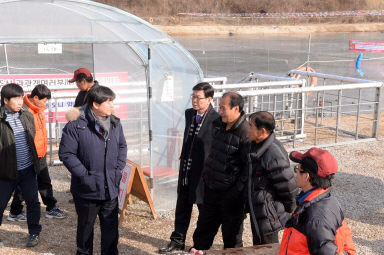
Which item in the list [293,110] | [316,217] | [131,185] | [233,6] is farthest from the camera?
[233,6]

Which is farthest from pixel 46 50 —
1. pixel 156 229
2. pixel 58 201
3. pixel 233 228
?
pixel 233 228

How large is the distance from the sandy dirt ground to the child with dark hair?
2787 centimetres

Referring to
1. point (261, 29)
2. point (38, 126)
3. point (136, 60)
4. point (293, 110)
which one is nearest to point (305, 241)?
point (38, 126)

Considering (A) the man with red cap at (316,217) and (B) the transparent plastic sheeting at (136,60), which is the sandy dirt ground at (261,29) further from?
(A) the man with red cap at (316,217)

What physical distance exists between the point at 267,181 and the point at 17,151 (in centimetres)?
262

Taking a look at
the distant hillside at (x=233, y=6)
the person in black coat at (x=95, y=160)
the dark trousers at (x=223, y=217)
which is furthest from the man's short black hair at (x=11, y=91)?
the distant hillside at (x=233, y=6)

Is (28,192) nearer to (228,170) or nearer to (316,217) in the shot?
(228,170)

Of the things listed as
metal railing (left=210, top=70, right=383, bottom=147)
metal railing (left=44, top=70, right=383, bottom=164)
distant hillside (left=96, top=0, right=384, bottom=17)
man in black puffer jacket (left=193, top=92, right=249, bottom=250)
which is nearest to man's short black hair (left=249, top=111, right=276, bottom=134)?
man in black puffer jacket (left=193, top=92, right=249, bottom=250)

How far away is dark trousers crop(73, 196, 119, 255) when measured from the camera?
180 inches

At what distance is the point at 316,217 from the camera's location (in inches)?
110

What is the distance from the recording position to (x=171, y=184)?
6.41 m

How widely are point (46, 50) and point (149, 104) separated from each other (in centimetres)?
147

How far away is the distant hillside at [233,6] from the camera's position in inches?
1789

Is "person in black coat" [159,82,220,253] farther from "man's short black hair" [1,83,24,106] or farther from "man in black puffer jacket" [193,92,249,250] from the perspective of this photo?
"man's short black hair" [1,83,24,106]
